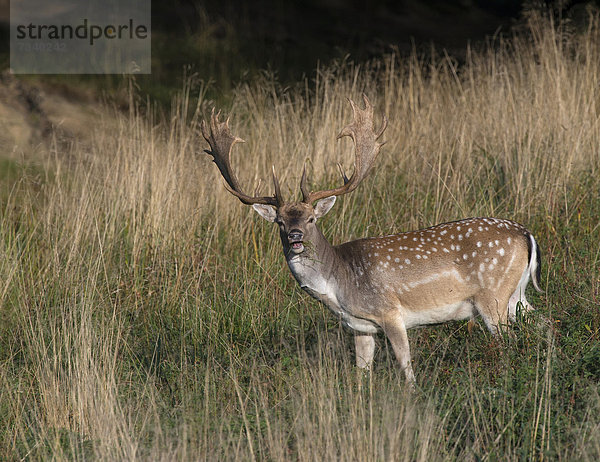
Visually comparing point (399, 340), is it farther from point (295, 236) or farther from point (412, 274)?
point (295, 236)

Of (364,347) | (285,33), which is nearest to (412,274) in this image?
(364,347)

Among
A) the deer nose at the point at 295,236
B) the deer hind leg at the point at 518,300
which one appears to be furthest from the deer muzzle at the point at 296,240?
the deer hind leg at the point at 518,300

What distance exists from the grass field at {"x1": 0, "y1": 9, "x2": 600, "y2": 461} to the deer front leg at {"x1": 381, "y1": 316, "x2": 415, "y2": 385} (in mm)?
120

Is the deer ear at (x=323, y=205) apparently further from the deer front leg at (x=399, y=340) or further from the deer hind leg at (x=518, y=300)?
the deer hind leg at (x=518, y=300)

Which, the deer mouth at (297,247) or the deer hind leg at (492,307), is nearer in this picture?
the deer mouth at (297,247)

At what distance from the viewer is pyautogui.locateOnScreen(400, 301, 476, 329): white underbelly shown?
533cm

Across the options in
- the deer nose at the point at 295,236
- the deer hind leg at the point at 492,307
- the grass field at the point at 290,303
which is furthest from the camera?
the deer hind leg at the point at 492,307

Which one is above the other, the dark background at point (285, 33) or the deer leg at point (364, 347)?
the dark background at point (285, 33)

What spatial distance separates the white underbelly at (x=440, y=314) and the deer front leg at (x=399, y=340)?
8 cm

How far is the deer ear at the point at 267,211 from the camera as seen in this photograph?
17.9 feet

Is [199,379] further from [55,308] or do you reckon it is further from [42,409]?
[55,308]
